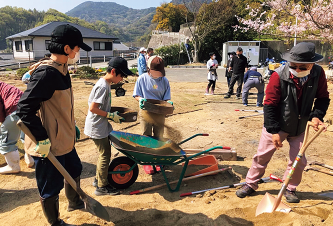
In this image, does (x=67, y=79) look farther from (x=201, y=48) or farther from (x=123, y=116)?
(x=201, y=48)

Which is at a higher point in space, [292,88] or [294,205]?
[292,88]

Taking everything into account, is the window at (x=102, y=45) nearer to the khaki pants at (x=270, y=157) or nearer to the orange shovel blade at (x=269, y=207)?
the khaki pants at (x=270, y=157)

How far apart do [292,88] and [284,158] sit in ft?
6.38

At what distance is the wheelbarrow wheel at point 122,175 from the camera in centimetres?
324

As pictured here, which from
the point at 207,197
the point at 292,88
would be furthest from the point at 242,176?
the point at 292,88

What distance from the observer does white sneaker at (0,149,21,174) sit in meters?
3.77

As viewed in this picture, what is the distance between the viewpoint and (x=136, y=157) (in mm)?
3025

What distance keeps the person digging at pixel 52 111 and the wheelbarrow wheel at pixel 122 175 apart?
89 centimetres

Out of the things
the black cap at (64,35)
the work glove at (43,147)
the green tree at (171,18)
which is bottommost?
the work glove at (43,147)

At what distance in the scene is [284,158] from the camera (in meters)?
4.21

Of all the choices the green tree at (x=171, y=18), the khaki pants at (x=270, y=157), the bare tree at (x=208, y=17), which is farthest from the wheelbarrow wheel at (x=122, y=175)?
the green tree at (x=171, y=18)

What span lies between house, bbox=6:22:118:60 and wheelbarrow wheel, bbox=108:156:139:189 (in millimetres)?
29609

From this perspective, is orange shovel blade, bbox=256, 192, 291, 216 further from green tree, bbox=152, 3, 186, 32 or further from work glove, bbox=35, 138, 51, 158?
green tree, bbox=152, 3, 186, 32

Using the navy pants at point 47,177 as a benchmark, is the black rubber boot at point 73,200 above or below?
below
